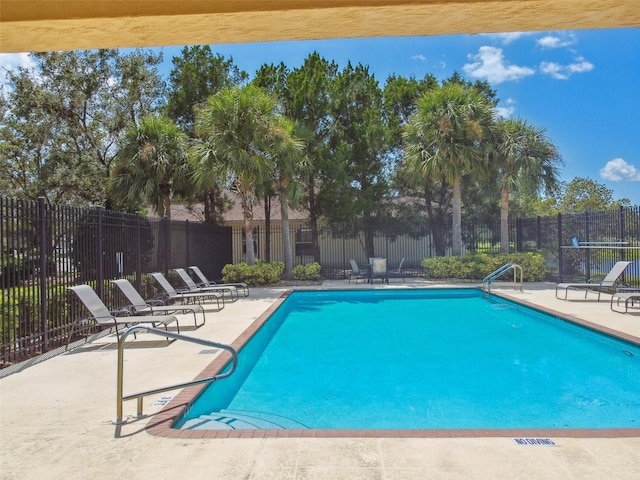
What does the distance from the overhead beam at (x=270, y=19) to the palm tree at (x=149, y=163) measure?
1574 cm

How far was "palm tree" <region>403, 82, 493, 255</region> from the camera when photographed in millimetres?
17672

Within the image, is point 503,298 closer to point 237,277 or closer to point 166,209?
point 237,277

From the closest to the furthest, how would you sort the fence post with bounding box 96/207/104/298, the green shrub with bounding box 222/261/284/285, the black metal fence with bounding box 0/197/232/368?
1. the black metal fence with bounding box 0/197/232/368
2. the fence post with bounding box 96/207/104/298
3. the green shrub with bounding box 222/261/284/285

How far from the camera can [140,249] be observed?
11.5 meters

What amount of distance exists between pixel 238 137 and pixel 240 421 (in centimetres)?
1215

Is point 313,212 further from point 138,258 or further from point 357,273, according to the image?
point 138,258

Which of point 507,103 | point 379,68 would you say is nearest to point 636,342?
point 379,68

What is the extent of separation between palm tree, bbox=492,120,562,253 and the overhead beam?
55.7 ft

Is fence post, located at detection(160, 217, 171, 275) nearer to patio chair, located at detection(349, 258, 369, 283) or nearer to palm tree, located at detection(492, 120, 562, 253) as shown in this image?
patio chair, located at detection(349, 258, 369, 283)

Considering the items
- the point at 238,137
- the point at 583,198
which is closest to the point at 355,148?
the point at 238,137

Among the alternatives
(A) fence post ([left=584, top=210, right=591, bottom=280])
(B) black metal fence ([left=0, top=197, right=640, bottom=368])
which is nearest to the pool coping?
(B) black metal fence ([left=0, top=197, right=640, bottom=368])

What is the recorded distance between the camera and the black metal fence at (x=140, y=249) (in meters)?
6.83

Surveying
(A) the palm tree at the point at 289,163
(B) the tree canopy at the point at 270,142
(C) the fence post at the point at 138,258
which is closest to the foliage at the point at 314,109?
(B) the tree canopy at the point at 270,142

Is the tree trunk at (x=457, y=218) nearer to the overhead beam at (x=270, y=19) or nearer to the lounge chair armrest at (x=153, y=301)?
the lounge chair armrest at (x=153, y=301)
